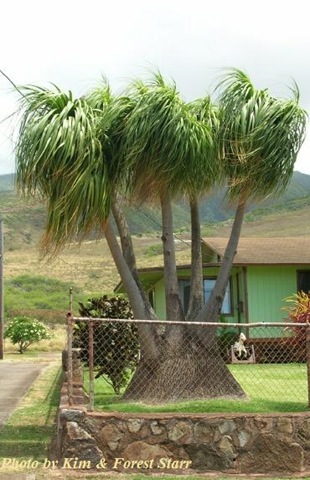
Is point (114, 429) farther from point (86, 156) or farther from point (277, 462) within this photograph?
point (86, 156)

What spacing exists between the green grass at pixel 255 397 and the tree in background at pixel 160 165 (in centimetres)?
53

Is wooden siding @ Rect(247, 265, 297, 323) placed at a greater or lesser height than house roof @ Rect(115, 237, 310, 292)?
lesser

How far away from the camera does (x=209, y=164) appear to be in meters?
11.6

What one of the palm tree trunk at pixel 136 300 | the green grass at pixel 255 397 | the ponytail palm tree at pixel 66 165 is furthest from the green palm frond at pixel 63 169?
the green grass at pixel 255 397

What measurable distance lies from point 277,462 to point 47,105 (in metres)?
5.33

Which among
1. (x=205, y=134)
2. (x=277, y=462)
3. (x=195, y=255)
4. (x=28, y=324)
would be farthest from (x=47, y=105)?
(x=28, y=324)

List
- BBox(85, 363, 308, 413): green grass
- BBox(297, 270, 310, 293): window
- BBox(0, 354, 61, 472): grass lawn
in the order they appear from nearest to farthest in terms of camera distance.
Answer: BBox(0, 354, 61, 472): grass lawn
BBox(85, 363, 308, 413): green grass
BBox(297, 270, 310, 293): window

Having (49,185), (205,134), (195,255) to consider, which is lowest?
(195,255)

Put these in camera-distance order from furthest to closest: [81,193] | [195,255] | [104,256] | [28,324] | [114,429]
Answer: [104,256], [28,324], [195,255], [81,193], [114,429]

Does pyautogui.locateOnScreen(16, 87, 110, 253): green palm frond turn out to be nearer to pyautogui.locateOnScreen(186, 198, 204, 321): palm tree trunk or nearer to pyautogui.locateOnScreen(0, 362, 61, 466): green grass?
pyautogui.locateOnScreen(186, 198, 204, 321): palm tree trunk

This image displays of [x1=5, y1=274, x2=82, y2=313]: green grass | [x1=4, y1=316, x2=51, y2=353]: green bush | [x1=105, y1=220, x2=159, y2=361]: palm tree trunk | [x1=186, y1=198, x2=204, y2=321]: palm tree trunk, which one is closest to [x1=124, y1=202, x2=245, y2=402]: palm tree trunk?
[x1=105, y1=220, x2=159, y2=361]: palm tree trunk

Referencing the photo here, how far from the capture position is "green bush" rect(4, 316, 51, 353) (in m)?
34.2

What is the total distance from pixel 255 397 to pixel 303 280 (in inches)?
474

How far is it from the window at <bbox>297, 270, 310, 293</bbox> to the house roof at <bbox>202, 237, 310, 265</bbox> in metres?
0.48
